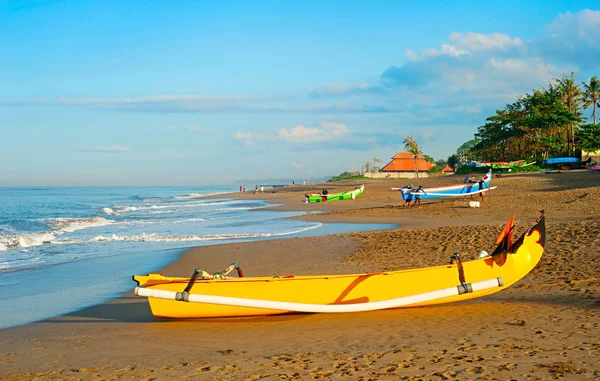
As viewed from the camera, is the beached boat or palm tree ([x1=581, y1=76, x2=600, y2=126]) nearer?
the beached boat

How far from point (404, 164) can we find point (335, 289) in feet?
303

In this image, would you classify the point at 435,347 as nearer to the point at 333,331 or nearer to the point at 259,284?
the point at 333,331

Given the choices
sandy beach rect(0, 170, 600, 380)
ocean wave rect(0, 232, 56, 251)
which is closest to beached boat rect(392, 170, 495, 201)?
sandy beach rect(0, 170, 600, 380)

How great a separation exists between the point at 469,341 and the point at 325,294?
2.29 metres

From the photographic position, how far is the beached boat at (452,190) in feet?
99.0

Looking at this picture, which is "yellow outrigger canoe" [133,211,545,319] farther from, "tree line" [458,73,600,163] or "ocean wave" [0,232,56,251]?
"tree line" [458,73,600,163]

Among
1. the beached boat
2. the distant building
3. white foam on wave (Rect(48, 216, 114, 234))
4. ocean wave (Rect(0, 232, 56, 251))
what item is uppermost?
the distant building

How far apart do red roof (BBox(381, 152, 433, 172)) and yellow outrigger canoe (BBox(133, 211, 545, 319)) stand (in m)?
88.0

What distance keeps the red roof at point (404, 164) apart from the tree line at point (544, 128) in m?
22.6

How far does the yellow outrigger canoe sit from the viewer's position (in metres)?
7.31

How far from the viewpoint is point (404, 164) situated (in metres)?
97.8

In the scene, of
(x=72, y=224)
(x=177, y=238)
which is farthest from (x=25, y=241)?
(x=72, y=224)

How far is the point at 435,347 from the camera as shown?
5.98 m

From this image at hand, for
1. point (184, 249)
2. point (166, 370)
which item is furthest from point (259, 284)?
point (184, 249)
